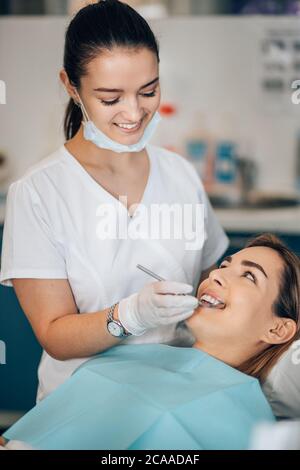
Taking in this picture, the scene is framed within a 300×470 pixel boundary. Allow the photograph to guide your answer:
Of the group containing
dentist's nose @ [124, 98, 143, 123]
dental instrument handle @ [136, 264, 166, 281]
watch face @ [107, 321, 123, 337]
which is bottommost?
watch face @ [107, 321, 123, 337]

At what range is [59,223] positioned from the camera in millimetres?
1181

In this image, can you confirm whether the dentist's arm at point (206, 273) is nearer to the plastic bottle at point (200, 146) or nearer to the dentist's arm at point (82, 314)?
the dentist's arm at point (82, 314)

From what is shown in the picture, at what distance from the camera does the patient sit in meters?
1.08

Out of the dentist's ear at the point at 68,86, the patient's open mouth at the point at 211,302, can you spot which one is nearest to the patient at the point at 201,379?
the patient's open mouth at the point at 211,302

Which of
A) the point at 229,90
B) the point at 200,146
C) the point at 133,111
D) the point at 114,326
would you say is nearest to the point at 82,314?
the point at 114,326

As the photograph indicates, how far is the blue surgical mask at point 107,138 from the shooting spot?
3.84ft

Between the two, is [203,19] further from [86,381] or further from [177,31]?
[86,381]

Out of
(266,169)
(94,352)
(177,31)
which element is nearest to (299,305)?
(94,352)

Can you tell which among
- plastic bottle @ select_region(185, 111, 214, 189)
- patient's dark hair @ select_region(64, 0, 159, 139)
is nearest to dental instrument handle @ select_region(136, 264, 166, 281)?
patient's dark hair @ select_region(64, 0, 159, 139)

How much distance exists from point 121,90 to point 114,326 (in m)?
0.39

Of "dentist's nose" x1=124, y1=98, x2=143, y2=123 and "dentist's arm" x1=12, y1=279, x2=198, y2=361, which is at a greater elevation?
"dentist's nose" x1=124, y1=98, x2=143, y2=123

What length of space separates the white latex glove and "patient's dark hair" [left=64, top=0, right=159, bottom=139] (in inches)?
14.7

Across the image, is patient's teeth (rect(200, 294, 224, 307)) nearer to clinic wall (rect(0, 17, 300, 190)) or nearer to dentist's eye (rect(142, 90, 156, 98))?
dentist's eye (rect(142, 90, 156, 98))

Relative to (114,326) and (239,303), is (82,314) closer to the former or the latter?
(114,326)
